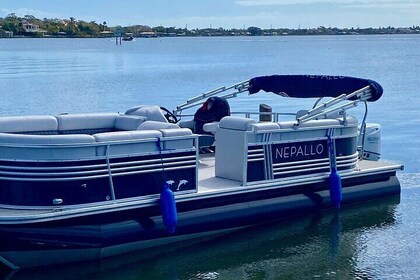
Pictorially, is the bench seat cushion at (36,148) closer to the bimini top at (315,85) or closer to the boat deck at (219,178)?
the boat deck at (219,178)

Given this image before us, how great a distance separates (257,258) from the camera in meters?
11.4

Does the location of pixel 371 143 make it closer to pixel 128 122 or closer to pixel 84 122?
pixel 128 122

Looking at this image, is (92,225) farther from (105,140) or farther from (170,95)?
(170,95)

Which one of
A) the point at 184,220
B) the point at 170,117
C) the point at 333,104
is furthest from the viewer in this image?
the point at 170,117

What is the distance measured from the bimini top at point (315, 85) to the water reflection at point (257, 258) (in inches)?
94.1

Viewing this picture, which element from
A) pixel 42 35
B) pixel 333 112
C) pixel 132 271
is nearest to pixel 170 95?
pixel 333 112

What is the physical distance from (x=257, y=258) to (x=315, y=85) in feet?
13.5

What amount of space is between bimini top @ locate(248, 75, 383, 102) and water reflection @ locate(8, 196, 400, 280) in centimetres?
239

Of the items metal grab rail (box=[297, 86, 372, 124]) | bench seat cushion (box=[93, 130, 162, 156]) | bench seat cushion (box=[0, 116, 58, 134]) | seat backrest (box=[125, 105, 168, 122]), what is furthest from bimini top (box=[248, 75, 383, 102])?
bench seat cushion (box=[0, 116, 58, 134])

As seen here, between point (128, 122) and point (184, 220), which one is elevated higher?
point (128, 122)

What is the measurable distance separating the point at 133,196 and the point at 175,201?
0.63m

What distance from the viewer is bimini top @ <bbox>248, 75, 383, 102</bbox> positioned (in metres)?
13.7

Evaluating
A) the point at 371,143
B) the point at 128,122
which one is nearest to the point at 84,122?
the point at 128,122

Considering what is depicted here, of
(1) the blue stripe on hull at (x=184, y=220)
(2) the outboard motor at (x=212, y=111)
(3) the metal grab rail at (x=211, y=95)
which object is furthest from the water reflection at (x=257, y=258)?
(3) the metal grab rail at (x=211, y=95)
